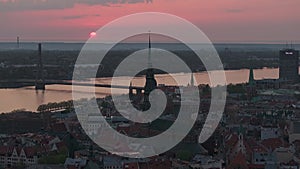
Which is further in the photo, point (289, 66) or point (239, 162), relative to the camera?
point (289, 66)

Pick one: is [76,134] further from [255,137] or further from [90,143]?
[255,137]

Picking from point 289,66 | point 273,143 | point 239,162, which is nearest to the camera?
point 239,162

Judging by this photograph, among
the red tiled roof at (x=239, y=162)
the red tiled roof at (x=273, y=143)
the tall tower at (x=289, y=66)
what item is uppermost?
the tall tower at (x=289, y=66)

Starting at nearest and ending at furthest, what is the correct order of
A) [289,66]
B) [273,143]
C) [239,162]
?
[239,162], [273,143], [289,66]

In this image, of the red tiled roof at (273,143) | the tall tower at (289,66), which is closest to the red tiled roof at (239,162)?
the red tiled roof at (273,143)

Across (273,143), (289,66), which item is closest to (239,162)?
(273,143)

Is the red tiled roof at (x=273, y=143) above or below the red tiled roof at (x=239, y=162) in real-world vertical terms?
above

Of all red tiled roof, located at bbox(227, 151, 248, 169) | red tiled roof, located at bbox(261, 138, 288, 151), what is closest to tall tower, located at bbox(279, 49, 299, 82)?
red tiled roof, located at bbox(261, 138, 288, 151)

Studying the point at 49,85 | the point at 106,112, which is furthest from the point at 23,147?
the point at 49,85

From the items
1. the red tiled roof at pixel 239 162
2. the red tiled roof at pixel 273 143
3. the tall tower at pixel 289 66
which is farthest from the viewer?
the tall tower at pixel 289 66

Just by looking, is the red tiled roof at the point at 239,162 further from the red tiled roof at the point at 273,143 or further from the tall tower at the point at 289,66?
the tall tower at the point at 289,66

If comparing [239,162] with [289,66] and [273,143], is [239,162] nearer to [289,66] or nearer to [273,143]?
[273,143]
